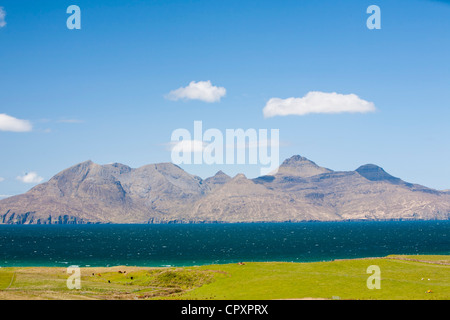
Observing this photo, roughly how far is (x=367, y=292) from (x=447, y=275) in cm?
1945

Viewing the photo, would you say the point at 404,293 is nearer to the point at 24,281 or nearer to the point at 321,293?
the point at 321,293

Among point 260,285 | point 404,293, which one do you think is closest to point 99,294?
point 260,285

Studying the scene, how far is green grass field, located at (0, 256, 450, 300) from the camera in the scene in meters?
54.2

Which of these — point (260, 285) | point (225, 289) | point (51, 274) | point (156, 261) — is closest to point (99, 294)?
point (225, 289)

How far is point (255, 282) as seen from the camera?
213ft

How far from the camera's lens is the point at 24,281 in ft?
254

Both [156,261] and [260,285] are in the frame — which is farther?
[156,261]

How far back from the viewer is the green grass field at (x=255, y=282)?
54.2m
